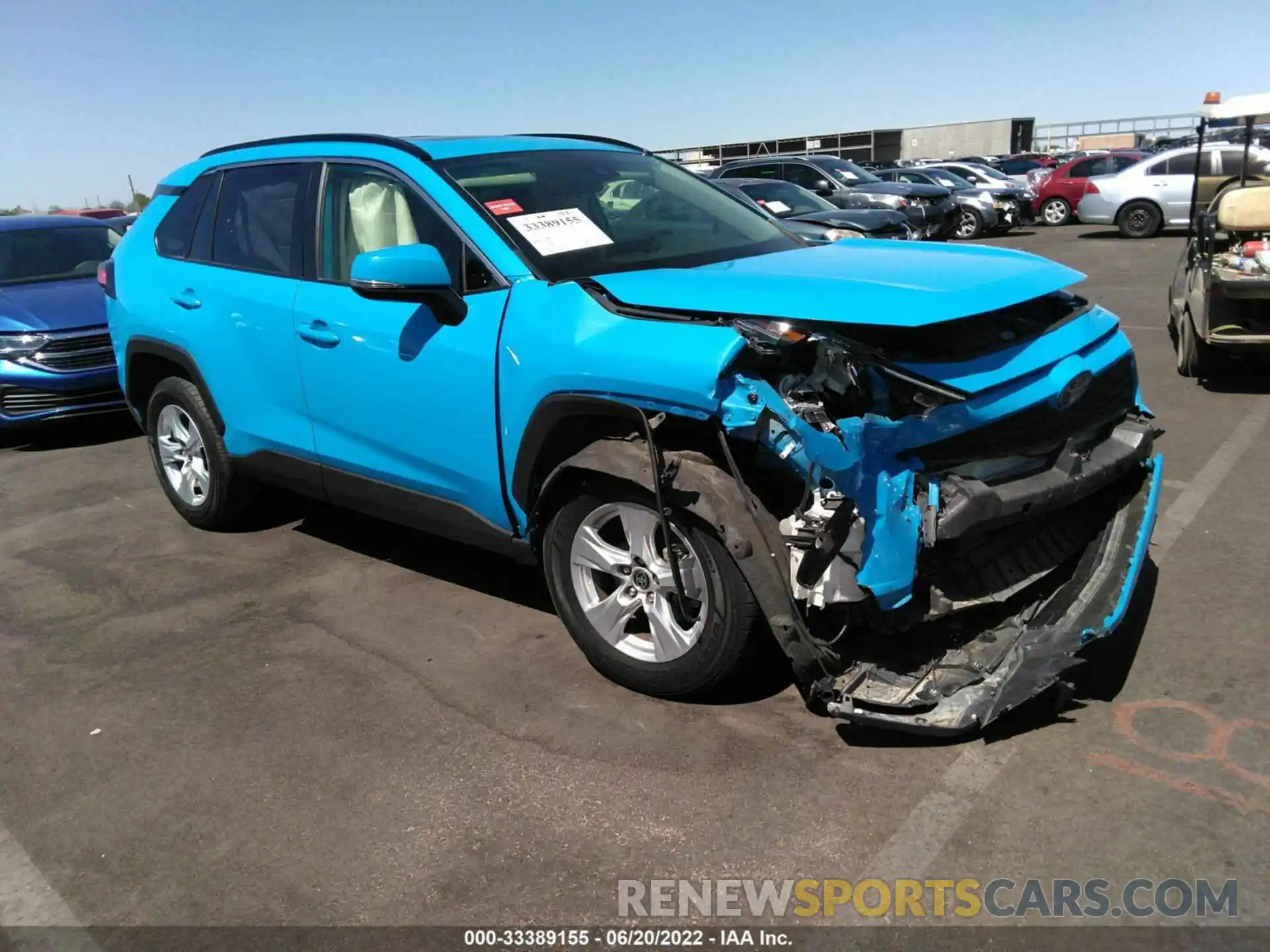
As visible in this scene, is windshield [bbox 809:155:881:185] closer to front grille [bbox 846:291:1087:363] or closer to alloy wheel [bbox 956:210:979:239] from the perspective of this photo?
alloy wheel [bbox 956:210:979:239]

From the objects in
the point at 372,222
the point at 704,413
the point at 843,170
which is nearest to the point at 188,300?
the point at 372,222

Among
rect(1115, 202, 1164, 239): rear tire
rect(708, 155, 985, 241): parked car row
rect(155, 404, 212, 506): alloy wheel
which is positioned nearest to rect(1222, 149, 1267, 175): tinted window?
rect(708, 155, 985, 241): parked car row

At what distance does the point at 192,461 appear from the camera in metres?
5.41

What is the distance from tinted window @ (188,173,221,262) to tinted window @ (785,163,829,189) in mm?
13176

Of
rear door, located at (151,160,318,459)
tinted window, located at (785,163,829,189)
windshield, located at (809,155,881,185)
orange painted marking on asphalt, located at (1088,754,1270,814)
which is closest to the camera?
orange painted marking on asphalt, located at (1088,754,1270,814)

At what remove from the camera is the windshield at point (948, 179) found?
2150cm

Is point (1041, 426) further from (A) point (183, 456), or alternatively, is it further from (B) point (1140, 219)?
(B) point (1140, 219)

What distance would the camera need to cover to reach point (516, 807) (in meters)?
3.00

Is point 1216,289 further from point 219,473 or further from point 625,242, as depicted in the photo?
point 219,473

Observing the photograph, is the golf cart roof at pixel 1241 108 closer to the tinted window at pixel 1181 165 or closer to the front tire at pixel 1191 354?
the front tire at pixel 1191 354

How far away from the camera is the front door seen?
3.66 m

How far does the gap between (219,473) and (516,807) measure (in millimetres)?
2936

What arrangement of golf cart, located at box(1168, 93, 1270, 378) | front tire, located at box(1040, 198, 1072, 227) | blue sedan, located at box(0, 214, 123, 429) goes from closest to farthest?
golf cart, located at box(1168, 93, 1270, 378)
blue sedan, located at box(0, 214, 123, 429)
front tire, located at box(1040, 198, 1072, 227)

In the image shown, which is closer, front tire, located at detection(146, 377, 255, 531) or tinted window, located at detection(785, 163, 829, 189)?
front tire, located at detection(146, 377, 255, 531)
